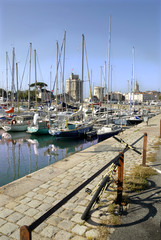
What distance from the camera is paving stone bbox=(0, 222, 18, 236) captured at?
145 inches

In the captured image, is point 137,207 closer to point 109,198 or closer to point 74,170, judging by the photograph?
point 109,198

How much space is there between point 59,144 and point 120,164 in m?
15.1

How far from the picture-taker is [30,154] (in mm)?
14992

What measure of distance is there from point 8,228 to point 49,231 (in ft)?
2.85

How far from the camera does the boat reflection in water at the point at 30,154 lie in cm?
1090

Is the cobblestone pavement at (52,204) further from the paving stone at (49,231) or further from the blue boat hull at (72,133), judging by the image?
the blue boat hull at (72,133)

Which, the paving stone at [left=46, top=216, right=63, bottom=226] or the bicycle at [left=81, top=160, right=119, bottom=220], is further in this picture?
the paving stone at [left=46, top=216, right=63, bottom=226]

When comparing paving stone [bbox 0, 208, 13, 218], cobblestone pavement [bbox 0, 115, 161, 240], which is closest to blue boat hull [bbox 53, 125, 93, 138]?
cobblestone pavement [bbox 0, 115, 161, 240]

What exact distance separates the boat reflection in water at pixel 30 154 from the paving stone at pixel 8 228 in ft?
18.8

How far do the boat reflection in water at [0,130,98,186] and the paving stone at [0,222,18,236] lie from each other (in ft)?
18.8

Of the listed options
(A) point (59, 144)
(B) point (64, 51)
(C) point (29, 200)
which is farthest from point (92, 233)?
(B) point (64, 51)

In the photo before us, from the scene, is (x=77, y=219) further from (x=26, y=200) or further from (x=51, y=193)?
(x=26, y=200)

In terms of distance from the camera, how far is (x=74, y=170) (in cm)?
718

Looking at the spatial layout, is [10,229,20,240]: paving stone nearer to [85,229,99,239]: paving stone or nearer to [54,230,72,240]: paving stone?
[54,230,72,240]: paving stone
